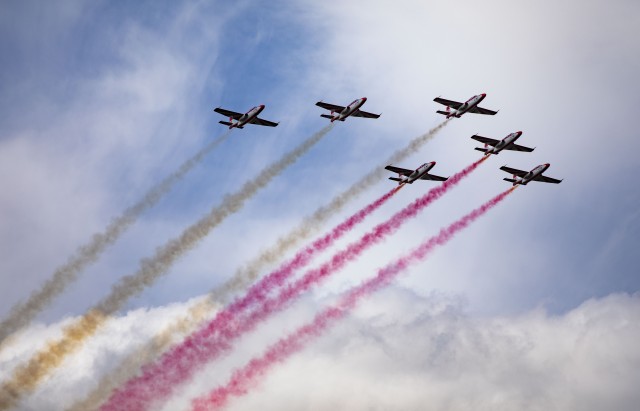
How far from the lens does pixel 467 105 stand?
130 meters

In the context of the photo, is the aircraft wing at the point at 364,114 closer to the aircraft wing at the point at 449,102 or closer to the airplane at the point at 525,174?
the aircraft wing at the point at 449,102

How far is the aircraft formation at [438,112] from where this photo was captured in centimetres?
12550

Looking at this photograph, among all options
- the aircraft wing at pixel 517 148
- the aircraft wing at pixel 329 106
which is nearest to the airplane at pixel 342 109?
the aircraft wing at pixel 329 106

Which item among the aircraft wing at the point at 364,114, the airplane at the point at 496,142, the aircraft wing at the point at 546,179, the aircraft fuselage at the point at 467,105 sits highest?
the aircraft wing at the point at 364,114

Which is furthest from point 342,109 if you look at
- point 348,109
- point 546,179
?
point 546,179

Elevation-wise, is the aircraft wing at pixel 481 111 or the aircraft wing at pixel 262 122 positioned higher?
the aircraft wing at pixel 262 122

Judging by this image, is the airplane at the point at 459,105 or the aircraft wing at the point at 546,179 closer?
the airplane at the point at 459,105

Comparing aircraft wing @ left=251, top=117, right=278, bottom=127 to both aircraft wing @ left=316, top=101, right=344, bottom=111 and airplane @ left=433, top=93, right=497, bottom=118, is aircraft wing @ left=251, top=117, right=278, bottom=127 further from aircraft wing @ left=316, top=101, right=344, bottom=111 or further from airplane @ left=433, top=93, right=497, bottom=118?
airplane @ left=433, top=93, right=497, bottom=118

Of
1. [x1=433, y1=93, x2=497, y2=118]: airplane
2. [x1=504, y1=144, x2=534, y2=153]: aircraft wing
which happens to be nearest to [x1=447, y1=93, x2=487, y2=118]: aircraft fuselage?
[x1=433, y1=93, x2=497, y2=118]: airplane

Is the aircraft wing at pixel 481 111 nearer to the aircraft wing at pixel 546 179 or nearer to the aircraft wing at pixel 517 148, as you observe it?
the aircraft wing at pixel 517 148

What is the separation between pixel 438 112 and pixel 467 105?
4.47 metres

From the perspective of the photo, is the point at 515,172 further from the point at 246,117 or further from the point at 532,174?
the point at 246,117

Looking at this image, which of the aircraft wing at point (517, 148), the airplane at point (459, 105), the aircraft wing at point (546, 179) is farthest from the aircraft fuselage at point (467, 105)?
the aircraft wing at point (546, 179)

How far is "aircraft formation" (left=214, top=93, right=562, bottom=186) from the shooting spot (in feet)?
412
